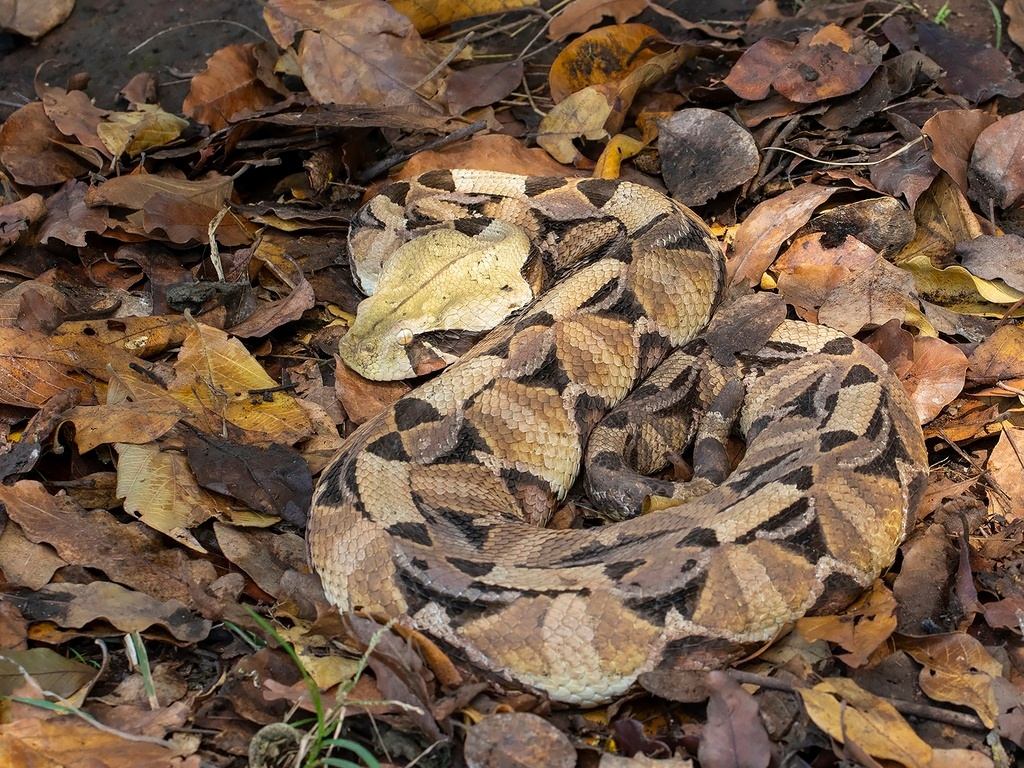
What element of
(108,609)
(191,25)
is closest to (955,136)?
(108,609)

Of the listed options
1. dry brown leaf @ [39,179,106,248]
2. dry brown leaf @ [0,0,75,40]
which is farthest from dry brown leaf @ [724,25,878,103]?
dry brown leaf @ [0,0,75,40]

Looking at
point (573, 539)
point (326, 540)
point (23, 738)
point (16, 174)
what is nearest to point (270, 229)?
point (16, 174)

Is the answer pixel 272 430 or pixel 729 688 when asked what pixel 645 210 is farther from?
pixel 729 688

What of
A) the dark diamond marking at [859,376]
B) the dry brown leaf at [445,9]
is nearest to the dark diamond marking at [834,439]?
the dark diamond marking at [859,376]

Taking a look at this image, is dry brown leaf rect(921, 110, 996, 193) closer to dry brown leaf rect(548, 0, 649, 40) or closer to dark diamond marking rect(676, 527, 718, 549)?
dry brown leaf rect(548, 0, 649, 40)

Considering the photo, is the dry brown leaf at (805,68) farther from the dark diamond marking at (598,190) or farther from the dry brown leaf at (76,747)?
the dry brown leaf at (76,747)

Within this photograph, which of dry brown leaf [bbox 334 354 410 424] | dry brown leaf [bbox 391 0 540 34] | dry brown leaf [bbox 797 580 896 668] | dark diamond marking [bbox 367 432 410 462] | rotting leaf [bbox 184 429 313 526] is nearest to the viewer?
dry brown leaf [bbox 797 580 896 668]
